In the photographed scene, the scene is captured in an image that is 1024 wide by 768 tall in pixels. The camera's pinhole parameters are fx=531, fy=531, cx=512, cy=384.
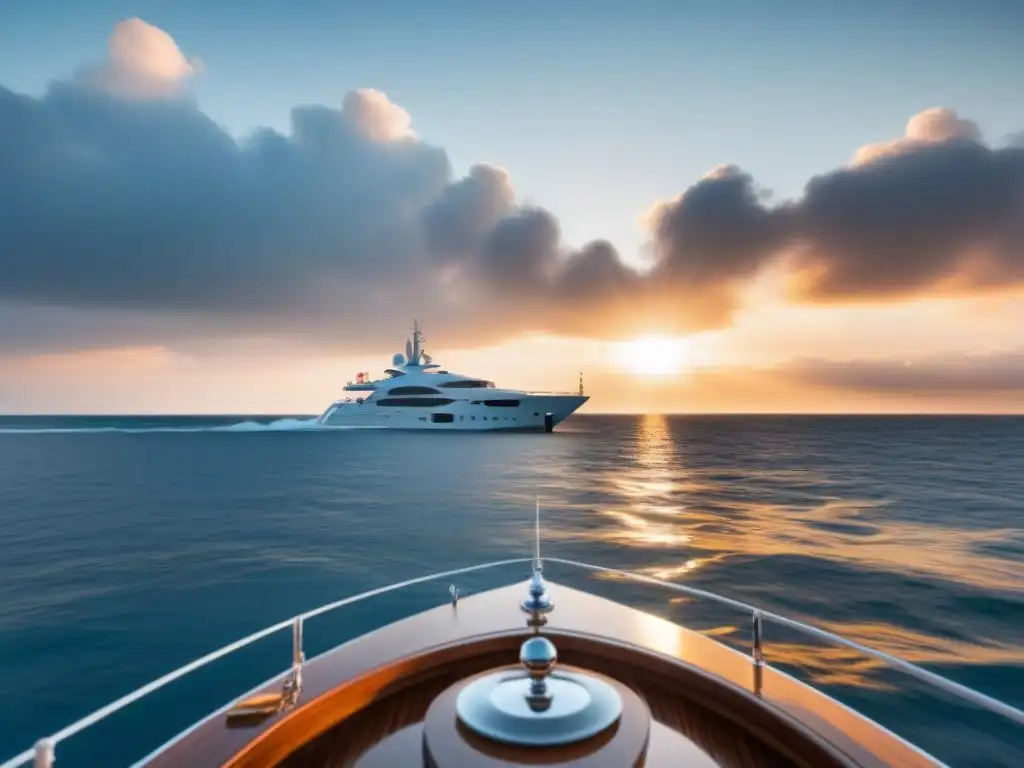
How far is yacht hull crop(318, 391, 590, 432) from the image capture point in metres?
61.2

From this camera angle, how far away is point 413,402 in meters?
62.0

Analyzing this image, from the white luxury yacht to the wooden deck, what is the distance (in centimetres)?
5722

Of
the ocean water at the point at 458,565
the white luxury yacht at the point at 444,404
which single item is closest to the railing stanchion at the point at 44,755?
the ocean water at the point at 458,565

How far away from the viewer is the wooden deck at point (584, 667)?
221 cm

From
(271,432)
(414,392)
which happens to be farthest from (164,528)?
(271,432)

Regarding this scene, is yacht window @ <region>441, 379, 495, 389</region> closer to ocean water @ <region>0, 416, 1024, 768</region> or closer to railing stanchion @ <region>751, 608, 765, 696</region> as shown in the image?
ocean water @ <region>0, 416, 1024, 768</region>

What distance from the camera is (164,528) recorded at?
18.0m

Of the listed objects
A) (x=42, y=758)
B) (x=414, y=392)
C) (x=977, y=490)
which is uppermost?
(x=414, y=392)

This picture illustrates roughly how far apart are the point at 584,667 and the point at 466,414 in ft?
192

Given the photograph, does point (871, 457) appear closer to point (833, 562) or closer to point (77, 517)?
point (833, 562)

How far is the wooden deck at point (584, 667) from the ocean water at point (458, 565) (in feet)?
16.3

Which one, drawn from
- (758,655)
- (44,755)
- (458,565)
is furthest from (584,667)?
(458,565)

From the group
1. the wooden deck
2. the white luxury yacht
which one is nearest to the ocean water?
the wooden deck

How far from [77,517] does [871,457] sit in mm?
53472
